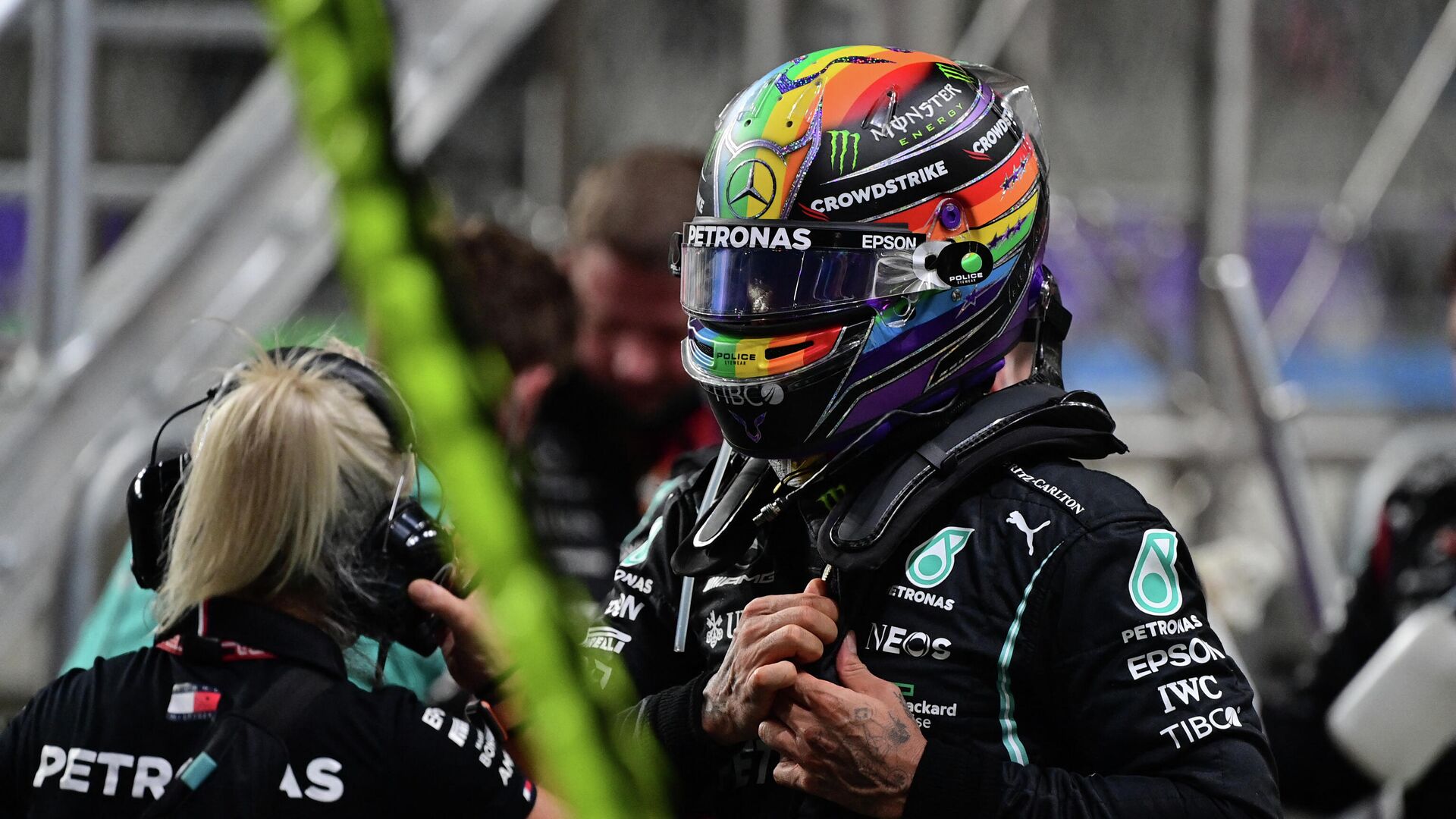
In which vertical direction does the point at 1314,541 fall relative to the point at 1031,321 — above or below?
below

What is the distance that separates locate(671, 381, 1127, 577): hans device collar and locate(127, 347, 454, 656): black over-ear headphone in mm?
391

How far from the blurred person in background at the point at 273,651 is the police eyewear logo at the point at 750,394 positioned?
45cm

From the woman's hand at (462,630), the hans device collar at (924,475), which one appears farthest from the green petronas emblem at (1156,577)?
the woman's hand at (462,630)

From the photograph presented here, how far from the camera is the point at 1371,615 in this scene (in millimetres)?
3236

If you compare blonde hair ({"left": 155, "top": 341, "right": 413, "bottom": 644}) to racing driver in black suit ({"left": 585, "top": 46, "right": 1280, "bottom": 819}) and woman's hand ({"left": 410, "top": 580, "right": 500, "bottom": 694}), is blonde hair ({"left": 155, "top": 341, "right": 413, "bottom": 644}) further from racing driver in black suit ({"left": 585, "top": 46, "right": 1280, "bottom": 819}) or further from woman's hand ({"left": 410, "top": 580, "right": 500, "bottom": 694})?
racing driver in black suit ({"left": 585, "top": 46, "right": 1280, "bottom": 819})

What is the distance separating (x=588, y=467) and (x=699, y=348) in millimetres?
1768

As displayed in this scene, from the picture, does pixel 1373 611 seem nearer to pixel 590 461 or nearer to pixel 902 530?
pixel 590 461

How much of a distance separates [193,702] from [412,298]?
1.03 m

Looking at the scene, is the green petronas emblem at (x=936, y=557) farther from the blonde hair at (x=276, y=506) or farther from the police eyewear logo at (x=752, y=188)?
the blonde hair at (x=276, y=506)

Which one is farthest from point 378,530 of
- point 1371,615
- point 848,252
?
point 1371,615

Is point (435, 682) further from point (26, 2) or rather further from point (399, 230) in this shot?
point (26, 2)

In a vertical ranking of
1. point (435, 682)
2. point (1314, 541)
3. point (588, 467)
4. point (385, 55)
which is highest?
point (385, 55)

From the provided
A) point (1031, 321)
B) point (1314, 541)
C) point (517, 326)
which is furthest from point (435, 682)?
point (1314, 541)

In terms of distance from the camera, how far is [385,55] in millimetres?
979
